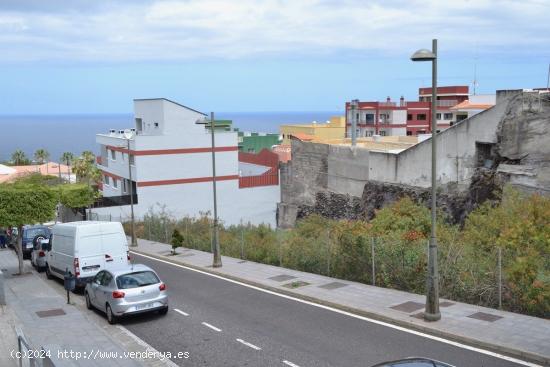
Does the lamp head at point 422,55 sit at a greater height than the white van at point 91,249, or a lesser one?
greater

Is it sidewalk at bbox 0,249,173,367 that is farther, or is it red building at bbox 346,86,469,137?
red building at bbox 346,86,469,137

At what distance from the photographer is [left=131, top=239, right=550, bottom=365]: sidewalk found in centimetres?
1195

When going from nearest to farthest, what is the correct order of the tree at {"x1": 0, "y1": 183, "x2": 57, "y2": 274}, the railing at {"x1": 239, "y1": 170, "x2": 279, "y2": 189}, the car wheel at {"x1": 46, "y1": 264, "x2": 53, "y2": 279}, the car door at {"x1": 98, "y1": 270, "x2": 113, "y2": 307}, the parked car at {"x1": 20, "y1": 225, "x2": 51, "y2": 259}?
the car door at {"x1": 98, "y1": 270, "x2": 113, "y2": 307}, the tree at {"x1": 0, "y1": 183, "x2": 57, "y2": 274}, the car wheel at {"x1": 46, "y1": 264, "x2": 53, "y2": 279}, the parked car at {"x1": 20, "y1": 225, "x2": 51, "y2": 259}, the railing at {"x1": 239, "y1": 170, "x2": 279, "y2": 189}

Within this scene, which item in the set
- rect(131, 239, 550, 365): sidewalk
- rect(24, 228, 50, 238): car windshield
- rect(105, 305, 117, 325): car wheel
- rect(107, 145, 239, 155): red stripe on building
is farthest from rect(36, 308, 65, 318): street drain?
rect(107, 145, 239, 155): red stripe on building

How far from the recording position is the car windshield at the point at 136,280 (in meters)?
15.3

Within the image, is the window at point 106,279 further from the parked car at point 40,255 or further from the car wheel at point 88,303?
the parked car at point 40,255

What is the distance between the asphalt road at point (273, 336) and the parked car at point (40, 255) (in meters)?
10.1

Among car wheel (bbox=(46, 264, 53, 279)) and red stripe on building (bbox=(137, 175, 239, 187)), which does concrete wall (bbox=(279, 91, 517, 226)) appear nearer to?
red stripe on building (bbox=(137, 175, 239, 187))

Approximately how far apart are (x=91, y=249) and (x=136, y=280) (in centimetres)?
554

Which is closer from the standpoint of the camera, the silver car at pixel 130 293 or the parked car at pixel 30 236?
the silver car at pixel 130 293

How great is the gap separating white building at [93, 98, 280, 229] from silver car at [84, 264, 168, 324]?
31201 mm

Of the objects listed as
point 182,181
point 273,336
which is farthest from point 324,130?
point 273,336

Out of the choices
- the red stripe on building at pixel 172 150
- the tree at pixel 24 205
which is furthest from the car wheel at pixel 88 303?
the red stripe on building at pixel 172 150

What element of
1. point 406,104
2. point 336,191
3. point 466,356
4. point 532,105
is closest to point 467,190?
point 532,105
